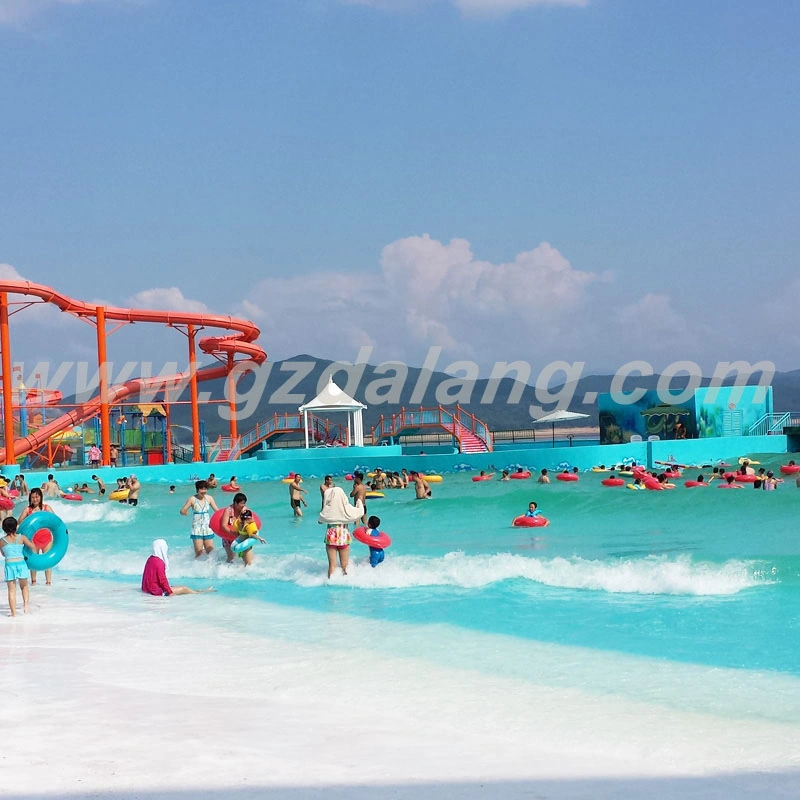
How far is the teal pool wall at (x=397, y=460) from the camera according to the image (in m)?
30.8

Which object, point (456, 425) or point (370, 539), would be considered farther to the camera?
point (456, 425)

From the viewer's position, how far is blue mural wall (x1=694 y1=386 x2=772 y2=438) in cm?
3541

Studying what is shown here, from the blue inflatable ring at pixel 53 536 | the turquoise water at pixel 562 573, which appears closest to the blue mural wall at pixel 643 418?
the turquoise water at pixel 562 573

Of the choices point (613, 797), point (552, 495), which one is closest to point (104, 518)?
point (552, 495)

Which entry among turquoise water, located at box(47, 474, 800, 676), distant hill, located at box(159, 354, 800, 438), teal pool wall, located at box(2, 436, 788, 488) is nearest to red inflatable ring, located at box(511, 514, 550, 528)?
turquoise water, located at box(47, 474, 800, 676)

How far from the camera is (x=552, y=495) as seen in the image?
22.9 meters

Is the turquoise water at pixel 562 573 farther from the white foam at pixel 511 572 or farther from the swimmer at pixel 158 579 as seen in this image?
the swimmer at pixel 158 579

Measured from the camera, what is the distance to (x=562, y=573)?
10523 mm

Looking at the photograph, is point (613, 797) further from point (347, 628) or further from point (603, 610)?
point (603, 610)

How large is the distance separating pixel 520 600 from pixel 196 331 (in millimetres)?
25151

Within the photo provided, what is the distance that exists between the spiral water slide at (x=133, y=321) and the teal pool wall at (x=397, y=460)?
8.41 ft

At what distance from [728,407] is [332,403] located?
15268 millimetres

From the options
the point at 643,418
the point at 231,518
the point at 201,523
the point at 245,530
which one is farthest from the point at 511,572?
the point at 643,418

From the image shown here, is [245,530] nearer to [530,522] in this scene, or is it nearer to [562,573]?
[562,573]
